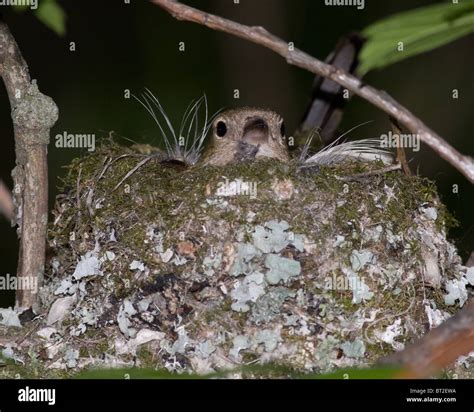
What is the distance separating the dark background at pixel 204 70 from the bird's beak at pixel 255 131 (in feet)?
7.23

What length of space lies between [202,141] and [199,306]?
185 centimetres

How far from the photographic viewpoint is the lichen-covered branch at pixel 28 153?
3.32 metres

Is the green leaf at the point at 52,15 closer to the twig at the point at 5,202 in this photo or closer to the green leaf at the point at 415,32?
the green leaf at the point at 415,32

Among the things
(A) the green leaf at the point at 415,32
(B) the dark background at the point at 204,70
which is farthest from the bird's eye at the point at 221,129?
(A) the green leaf at the point at 415,32

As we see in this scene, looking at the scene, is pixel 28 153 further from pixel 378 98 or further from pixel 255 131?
pixel 378 98

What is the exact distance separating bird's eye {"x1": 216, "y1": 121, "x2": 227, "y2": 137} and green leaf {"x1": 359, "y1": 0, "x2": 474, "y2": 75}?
3.24m

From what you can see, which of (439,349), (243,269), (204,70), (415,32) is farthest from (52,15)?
(204,70)

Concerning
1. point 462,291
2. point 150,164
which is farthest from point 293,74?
point 462,291

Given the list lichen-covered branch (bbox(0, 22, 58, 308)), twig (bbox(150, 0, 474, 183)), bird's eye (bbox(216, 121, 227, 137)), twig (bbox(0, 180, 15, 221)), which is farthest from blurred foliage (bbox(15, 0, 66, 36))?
bird's eye (bbox(216, 121, 227, 137))

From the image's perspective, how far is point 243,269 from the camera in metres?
3.56

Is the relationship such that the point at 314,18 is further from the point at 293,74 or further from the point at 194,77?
the point at 194,77

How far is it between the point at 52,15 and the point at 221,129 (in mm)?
3190

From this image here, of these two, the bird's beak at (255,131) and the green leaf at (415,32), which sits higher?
the bird's beak at (255,131)

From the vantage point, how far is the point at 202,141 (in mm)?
5125
